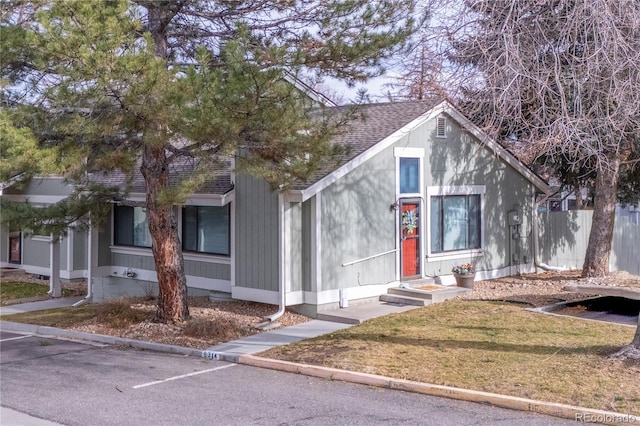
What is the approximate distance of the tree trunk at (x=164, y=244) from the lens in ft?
40.8

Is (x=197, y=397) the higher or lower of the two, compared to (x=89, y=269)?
lower

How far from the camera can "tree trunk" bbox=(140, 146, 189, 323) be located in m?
12.4

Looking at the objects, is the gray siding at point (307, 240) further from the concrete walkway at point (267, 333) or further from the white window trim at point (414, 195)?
the white window trim at point (414, 195)

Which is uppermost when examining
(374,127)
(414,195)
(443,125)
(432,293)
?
(443,125)

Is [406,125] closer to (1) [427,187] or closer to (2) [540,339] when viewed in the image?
(1) [427,187]

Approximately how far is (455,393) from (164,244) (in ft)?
21.9

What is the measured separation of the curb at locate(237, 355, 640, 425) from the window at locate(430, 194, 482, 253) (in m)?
7.21

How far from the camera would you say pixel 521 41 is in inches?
425

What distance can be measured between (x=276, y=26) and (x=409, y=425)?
8127 mm

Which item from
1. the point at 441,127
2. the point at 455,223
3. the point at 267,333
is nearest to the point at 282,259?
the point at 267,333

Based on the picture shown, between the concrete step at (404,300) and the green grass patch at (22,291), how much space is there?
30.8ft

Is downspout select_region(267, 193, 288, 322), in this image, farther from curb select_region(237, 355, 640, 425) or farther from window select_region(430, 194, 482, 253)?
window select_region(430, 194, 482, 253)

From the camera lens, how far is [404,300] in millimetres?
14273

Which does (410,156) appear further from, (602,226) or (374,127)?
(602,226)
